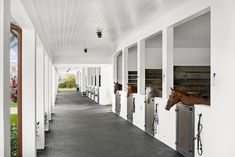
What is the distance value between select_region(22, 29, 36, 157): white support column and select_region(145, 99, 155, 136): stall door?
136 inches

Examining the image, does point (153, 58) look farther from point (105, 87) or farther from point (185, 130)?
point (105, 87)

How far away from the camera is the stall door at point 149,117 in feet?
25.0

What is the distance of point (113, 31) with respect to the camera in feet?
29.4

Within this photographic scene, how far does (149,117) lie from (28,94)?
381 cm

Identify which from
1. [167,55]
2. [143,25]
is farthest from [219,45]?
[143,25]

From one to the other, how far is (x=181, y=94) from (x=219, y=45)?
5.28ft

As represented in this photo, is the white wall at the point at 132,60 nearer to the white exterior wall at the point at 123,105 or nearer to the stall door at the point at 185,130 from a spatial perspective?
the white exterior wall at the point at 123,105

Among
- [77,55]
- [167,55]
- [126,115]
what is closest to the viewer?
[167,55]

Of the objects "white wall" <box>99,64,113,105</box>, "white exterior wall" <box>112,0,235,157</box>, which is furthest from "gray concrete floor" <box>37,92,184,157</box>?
"white wall" <box>99,64,113,105</box>

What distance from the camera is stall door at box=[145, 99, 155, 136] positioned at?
7622 millimetres

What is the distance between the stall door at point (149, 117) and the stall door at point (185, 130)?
1.64m

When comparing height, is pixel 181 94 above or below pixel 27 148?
above

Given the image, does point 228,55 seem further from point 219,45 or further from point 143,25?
point 143,25

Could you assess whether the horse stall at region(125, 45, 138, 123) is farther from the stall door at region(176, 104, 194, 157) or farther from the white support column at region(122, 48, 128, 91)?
the stall door at region(176, 104, 194, 157)
